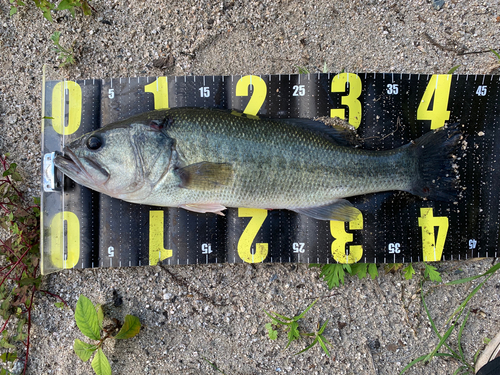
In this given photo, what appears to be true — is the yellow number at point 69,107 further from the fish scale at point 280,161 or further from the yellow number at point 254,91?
the yellow number at point 254,91

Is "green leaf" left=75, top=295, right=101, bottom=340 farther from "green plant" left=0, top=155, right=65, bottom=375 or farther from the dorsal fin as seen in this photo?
the dorsal fin

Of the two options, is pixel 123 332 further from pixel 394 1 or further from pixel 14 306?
pixel 394 1

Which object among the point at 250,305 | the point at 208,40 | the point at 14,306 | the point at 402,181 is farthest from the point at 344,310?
the point at 14,306

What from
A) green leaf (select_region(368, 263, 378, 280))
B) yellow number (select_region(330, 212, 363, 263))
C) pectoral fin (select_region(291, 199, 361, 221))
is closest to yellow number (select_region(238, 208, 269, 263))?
pectoral fin (select_region(291, 199, 361, 221))

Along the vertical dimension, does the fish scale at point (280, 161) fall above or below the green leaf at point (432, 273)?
above

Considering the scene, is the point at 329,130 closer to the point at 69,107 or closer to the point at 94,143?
the point at 94,143

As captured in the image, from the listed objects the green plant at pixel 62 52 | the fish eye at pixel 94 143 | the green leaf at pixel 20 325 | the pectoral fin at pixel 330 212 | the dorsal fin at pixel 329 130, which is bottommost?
the green leaf at pixel 20 325

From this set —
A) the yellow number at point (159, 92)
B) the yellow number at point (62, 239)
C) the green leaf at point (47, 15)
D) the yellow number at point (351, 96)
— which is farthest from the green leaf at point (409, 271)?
the green leaf at point (47, 15)
